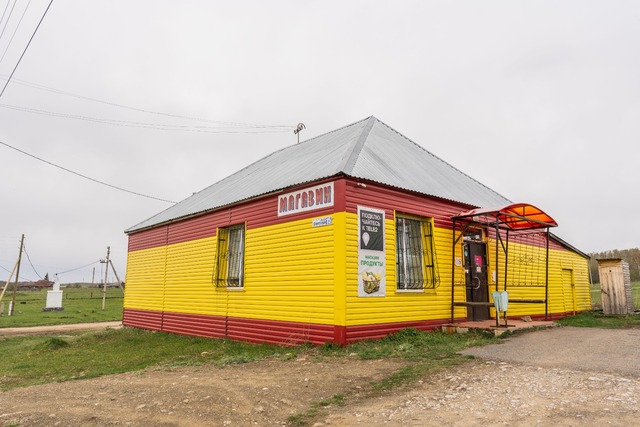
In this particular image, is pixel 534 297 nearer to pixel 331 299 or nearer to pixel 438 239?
pixel 438 239

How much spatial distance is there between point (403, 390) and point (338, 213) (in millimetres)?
4542

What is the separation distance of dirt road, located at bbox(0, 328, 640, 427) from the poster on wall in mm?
2087

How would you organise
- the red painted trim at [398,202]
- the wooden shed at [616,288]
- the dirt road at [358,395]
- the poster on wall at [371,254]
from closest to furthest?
the dirt road at [358,395] → the poster on wall at [371,254] → the red painted trim at [398,202] → the wooden shed at [616,288]

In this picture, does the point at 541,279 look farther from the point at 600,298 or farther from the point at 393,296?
the point at 600,298

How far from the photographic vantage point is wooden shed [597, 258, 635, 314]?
17438 mm

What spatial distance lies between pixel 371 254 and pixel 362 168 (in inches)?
84.7

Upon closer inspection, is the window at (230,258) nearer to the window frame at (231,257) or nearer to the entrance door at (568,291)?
the window frame at (231,257)

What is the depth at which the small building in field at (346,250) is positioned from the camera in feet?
32.0

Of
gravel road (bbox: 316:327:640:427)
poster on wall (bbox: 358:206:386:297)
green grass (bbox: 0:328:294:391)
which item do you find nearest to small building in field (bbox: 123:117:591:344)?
poster on wall (bbox: 358:206:386:297)

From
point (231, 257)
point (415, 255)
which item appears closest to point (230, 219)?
point (231, 257)

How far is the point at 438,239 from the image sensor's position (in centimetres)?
1173

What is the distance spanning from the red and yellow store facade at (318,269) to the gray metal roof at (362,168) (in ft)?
1.20

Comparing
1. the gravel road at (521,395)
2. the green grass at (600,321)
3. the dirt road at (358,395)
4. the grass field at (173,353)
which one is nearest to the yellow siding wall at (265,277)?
the grass field at (173,353)

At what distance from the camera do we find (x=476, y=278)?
12.9 meters
